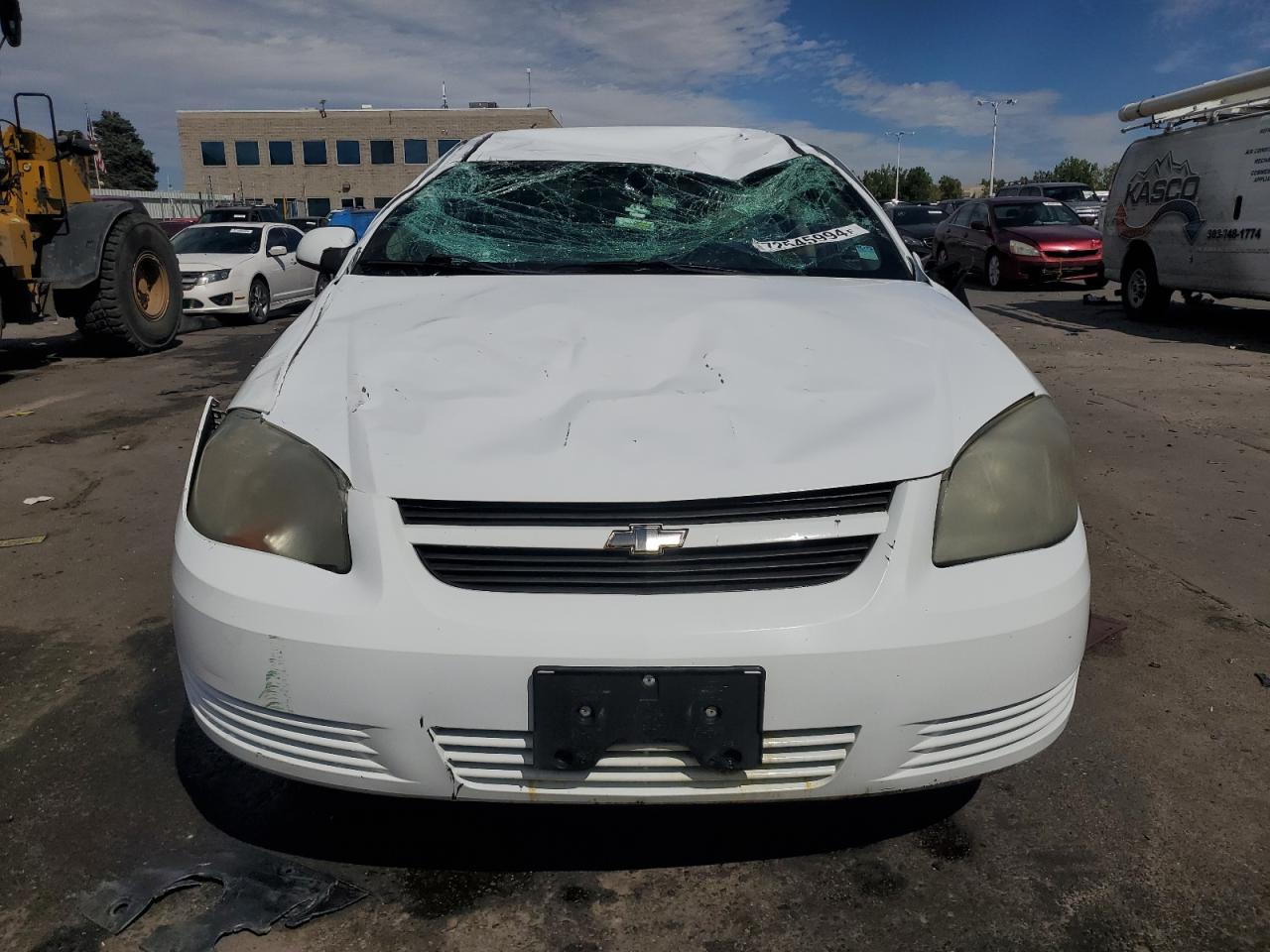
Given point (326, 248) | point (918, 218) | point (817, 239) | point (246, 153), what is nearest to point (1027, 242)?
point (918, 218)

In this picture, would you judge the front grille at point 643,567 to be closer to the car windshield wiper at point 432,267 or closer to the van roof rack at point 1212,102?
the car windshield wiper at point 432,267

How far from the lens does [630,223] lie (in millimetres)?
2934

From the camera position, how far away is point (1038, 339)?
10.2 meters

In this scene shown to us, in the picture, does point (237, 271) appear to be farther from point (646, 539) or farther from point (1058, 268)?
point (1058, 268)

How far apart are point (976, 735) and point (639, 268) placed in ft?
5.02

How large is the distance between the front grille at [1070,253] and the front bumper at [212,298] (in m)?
12.0

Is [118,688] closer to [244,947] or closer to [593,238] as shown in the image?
[244,947]

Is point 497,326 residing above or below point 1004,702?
above

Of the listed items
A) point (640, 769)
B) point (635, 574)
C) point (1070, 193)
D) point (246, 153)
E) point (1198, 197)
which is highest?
point (246, 153)

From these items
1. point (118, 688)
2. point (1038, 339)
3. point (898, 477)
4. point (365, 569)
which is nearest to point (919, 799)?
point (898, 477)

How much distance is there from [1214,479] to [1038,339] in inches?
225

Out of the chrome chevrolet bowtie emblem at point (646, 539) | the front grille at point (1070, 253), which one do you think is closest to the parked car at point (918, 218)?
the front grille at point (1070, 253)

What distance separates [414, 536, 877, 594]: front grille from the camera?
162 centimetres

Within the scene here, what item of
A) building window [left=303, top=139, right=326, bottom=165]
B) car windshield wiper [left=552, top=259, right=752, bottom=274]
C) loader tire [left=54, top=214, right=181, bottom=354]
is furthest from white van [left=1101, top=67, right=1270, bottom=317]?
building window [left=303, top=139, right=326, bottom=165]
